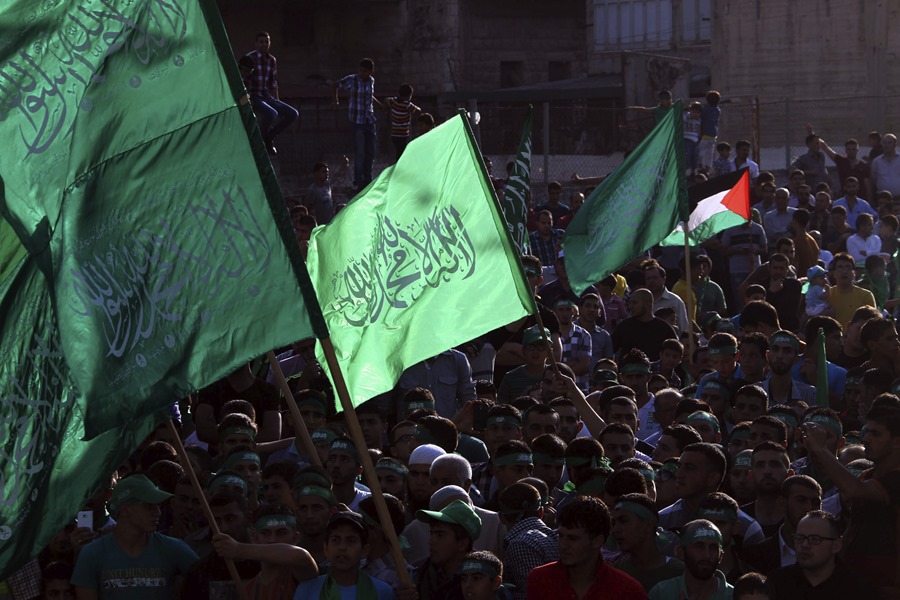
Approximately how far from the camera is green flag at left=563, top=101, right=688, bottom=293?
1251 centimetres

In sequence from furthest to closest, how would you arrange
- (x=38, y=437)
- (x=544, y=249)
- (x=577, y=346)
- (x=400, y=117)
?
(x=400, y=117) < (x=544, y=249) < (x=577, y=346) < (x=38, y=437)

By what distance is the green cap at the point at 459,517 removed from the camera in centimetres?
782

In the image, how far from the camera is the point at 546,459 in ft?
30.8

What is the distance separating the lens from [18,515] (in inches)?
260

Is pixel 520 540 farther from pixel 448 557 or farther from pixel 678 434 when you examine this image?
pixel 678 434

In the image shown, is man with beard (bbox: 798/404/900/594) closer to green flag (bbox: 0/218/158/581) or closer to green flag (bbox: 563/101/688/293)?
green flag (bbox: 0/218/158/581)

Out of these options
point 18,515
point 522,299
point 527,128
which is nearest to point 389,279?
point 522,299

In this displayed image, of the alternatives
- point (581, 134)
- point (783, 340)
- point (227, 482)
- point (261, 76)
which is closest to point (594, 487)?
point (227, 482)

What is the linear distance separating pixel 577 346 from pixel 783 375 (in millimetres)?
2458

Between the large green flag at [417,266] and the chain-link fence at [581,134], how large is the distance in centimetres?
1156

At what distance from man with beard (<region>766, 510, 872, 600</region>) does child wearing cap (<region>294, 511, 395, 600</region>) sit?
168 centimetres

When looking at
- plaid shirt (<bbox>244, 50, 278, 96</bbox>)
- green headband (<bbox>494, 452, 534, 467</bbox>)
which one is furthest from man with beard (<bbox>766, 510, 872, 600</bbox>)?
plaid shirt (<bbox>244, 50, 278, 96</bbox>)

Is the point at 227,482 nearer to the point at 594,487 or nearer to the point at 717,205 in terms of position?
the point at 594,487

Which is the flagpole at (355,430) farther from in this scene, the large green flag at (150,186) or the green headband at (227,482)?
the green headband at (227,482)
